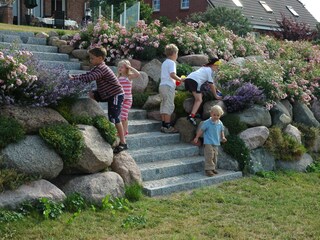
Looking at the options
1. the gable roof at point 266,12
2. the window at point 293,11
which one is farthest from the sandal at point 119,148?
the window at point 293,11

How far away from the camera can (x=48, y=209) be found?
5.27 meters

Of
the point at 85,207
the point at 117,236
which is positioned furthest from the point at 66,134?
the point at 117,236

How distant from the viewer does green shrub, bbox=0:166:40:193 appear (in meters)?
5.23

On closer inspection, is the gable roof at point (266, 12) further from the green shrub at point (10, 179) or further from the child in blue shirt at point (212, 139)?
the green shrub at point (10, 179)

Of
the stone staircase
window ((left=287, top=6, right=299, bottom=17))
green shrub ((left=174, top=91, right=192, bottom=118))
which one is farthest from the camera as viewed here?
window ((left=287, top=6, right=299, bottom=17))

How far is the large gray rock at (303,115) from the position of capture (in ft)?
32.1

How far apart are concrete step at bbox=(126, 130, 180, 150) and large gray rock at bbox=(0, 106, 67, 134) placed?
187 cm

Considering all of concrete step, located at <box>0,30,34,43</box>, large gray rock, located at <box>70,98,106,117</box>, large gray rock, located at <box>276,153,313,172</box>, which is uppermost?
concrete step, located at <box>0,30,34,43</box>

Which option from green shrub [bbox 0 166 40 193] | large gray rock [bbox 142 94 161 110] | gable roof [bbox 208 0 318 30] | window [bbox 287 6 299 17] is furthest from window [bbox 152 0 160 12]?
green shrub [bbox 0 166 40 193]

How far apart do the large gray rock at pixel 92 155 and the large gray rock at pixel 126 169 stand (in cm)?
29

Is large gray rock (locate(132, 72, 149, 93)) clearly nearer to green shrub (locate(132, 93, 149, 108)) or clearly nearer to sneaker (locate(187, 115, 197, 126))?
green shrub (locate(132, 93, 149, 108))

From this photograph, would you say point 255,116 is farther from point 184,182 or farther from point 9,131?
point 9,131

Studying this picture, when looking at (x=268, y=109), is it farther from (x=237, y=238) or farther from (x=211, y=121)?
(x=237, y=238)

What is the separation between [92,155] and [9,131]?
1.10 meters
